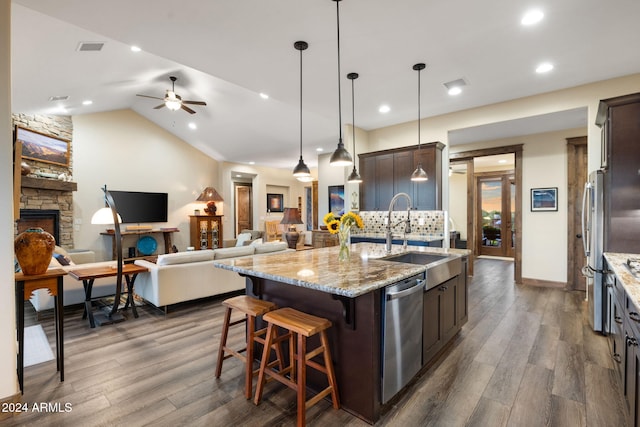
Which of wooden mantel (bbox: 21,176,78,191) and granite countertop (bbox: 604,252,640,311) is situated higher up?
wooden mantel (bbox: 21,176,78,191)

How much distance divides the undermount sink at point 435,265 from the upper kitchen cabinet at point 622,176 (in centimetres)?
157

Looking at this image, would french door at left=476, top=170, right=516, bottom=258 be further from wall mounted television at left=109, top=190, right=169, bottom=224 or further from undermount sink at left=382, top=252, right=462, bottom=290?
wall mounted television at left=109, top=190, right=169, bottom=224

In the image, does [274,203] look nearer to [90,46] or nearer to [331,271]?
[90,46]

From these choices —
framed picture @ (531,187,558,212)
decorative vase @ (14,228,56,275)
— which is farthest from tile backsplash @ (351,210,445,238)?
decorative vase @ (14,228,56,275)

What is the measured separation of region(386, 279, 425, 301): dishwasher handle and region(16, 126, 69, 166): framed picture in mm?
7030

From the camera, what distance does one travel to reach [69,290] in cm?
406

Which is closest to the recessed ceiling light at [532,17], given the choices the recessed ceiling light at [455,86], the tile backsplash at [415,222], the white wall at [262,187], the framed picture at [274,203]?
the recessed ceiling light at [455,86]

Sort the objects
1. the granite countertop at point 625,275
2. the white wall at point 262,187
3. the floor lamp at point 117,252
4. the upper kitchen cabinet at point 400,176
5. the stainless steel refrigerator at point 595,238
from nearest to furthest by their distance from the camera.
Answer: the granite countertop at point 625,275 < the stainless steel refrigerator at point 595,238 < the floor lamp at point 117,252 < the upper kitchen cabinet at point 400,176 < the white wall at point 262,187

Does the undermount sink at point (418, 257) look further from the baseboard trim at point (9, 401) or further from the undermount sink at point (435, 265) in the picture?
the baseboard trim at point (9, 401)

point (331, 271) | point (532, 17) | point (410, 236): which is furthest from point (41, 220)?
point (532, 17)

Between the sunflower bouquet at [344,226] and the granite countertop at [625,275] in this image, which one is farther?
the sunflower bouquet at [344,226]

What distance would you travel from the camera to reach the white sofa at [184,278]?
3918 millimetres

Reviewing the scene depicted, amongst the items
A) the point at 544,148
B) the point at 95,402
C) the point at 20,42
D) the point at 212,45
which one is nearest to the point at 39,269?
the point at 95,402

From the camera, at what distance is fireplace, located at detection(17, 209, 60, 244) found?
5695 millimetres
